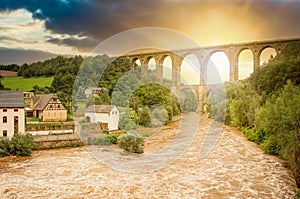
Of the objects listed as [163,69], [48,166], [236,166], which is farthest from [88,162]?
[163,69]

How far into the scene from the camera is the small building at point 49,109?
2628cm

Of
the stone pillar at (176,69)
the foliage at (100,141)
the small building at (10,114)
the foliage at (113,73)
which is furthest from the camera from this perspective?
the stone pillar at (176,69)

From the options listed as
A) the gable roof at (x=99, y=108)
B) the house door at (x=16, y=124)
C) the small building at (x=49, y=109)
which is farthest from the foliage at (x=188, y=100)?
the house door at (x=16, y=124)

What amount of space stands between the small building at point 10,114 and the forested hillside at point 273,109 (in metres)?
15.5

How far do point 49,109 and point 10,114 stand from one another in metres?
6.20

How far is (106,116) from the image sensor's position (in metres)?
24.6

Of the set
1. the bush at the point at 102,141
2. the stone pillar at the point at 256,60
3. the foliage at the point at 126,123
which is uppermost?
the stone pillar at the point at 256,60

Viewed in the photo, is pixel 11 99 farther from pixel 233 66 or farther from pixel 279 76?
pixel 233 66

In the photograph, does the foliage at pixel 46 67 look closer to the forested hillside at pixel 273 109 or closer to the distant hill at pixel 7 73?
the distant hill at pixel 7 73

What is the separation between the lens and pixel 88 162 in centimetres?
1557

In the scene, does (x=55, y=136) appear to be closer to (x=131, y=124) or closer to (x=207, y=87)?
(x=131, y=124)

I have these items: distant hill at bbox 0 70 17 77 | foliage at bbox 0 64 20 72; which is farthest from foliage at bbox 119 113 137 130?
foliage at bbox 0 64 20 72

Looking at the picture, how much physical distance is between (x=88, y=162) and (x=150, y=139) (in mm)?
7530

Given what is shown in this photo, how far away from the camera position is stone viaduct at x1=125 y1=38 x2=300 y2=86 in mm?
39094
